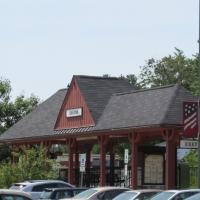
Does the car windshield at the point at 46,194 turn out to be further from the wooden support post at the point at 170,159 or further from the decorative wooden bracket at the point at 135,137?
the decorative wooden bracket at the point at 135,137

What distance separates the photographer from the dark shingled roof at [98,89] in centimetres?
4466

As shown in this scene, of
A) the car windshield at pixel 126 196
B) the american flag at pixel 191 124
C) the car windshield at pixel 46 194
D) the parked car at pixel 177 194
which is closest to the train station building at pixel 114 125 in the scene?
the american flag at pixel 191 124

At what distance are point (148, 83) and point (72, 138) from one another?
37.2m

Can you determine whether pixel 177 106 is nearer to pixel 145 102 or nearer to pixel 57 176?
pixel 145 102

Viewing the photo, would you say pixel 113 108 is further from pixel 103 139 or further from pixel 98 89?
pixel 98 89

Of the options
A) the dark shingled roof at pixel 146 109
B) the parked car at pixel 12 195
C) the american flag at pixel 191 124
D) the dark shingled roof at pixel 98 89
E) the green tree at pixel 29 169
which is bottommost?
the parked car at pixel 12 195

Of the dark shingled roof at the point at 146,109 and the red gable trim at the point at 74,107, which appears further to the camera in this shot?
the red gable trim at the point at 74,107

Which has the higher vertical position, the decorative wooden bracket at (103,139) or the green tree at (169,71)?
the green tree at (169,71)

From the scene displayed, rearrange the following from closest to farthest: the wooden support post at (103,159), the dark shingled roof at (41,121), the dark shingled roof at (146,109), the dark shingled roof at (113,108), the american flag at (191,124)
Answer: the american flag at (191,124), the dark shingled roof at (146,109), the dark shingled roof at (113,108), the wooden support post at (103,159), the dark shingled roof at (41,121)

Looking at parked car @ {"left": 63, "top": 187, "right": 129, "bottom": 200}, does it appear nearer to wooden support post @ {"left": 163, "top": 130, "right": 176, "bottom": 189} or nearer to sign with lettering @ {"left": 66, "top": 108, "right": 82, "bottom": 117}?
wooden support post @ {"left": 163, "top": 130, "right": 176, "bottom": 189}

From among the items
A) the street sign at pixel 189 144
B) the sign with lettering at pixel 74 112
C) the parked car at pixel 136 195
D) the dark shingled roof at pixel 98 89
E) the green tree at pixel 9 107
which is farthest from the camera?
the green tree at pixel 9 107

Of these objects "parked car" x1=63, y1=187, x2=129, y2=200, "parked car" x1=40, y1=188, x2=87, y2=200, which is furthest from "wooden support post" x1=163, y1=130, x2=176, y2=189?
"parked car" x1=63, y1=187, x2=129, y2=200

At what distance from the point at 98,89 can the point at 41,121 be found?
222 inches

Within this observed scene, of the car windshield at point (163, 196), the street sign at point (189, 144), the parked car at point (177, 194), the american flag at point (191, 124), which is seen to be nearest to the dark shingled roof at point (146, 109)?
the american flag at point (191, 124)
